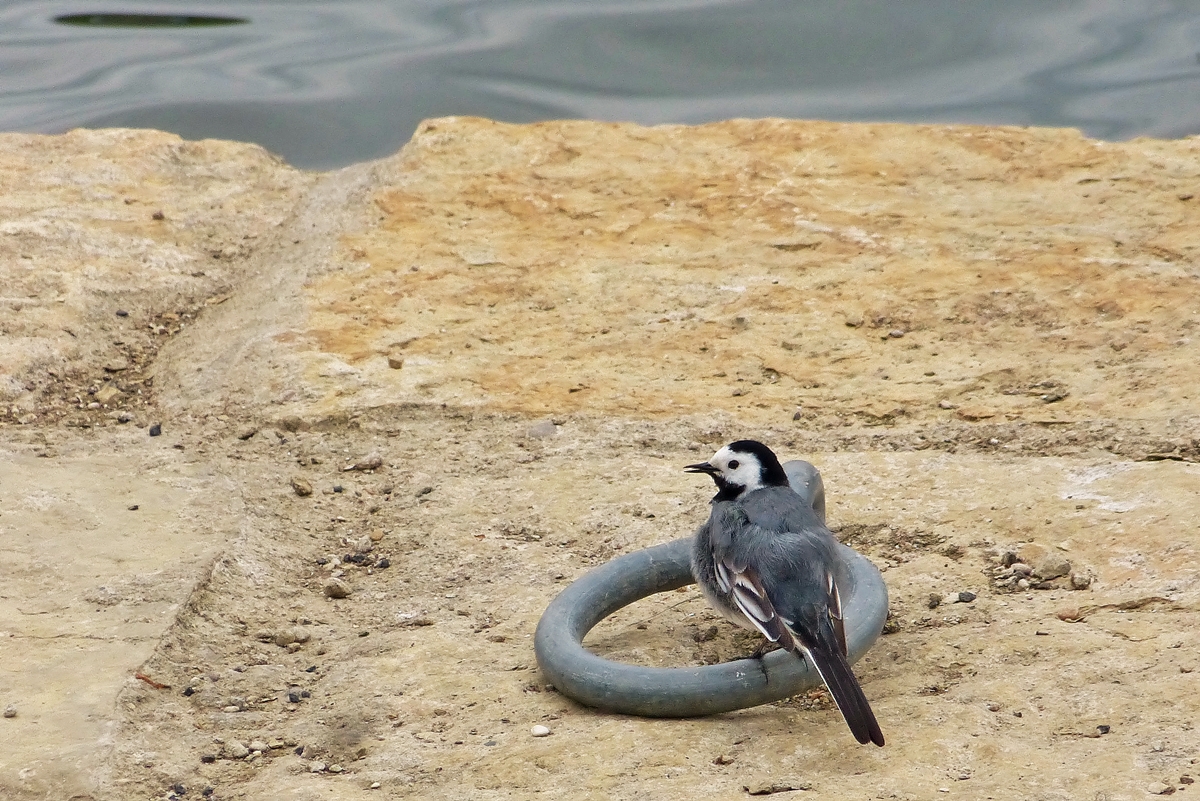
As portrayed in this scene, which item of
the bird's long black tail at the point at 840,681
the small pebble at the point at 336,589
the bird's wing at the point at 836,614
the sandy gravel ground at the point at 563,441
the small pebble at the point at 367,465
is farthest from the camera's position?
the small pebble at the point at 367,465

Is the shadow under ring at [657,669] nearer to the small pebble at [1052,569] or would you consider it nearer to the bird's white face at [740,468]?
the bird's white face at [740,468]

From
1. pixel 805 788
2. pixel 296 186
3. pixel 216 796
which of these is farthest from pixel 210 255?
pixel 805 788

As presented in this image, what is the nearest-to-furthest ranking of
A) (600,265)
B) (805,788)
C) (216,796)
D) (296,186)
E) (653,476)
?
(805,788) → (216,796) → (653,476) → (600,265) → (296,186)

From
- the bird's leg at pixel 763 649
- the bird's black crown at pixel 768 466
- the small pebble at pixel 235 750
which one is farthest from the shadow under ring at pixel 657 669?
the small pebble at pixel 235 750

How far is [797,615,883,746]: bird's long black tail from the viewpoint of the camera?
3.37m

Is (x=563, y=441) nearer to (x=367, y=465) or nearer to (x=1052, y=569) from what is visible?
(x=367, y=465)

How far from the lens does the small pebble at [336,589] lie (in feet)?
15.2

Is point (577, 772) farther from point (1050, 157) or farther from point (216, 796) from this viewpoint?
point (1050, 157)

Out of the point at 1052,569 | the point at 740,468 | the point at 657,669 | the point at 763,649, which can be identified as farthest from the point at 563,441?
the point at 1052,569

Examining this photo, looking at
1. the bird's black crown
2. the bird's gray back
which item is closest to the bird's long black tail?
the bird's gray back

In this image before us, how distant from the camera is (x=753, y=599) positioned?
12.8ft

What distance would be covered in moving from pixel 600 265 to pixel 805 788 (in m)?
3.55

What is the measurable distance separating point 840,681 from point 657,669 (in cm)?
48

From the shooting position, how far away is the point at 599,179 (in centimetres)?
737
